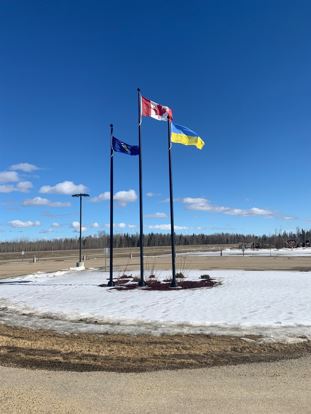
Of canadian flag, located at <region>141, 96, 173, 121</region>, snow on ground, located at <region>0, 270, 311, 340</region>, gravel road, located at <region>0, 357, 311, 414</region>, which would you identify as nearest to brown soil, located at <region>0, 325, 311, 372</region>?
gravel road, located at <region>0, 357, 311, 414</region>

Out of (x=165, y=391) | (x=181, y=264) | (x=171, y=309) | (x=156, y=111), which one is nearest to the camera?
(x=165, y=391)

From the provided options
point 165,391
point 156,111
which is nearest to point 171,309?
point 165,391

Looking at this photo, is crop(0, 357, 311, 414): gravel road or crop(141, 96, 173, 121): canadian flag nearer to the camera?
crop(0, 357, 311, 414): gravel road

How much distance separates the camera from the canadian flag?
21531 mm

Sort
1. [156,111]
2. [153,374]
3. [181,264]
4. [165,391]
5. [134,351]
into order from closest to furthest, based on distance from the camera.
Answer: [165,391] < [153,374] < [134,351] < [156,111] < [181,264]

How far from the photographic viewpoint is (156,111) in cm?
2184

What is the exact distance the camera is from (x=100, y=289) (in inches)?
790

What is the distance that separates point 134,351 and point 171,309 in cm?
531

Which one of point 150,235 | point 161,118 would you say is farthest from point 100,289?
point 150,235

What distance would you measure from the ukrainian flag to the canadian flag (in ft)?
1.81

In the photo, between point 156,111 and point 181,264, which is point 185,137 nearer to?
point 156,111

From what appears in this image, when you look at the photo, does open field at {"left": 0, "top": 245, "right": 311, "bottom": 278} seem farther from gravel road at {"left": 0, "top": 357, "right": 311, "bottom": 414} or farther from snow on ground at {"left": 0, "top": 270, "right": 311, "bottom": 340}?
gravel road at {"left": 0, "top": 357, "right": 311, "bottom": 414}

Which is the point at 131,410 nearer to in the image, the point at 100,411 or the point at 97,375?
the point at 100,411

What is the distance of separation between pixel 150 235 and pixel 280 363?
622 feet
